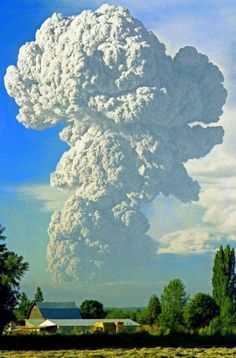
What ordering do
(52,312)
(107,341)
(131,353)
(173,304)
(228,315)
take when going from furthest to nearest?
(52,312) < (173,304) < (228,315) < (107,341) < (131,353)

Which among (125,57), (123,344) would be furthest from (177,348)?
(125,57)

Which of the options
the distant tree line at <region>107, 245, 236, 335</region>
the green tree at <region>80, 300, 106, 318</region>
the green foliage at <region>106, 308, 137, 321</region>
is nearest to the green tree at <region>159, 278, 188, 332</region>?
the distant tree line at <region>107, 245, 236, 335</region>

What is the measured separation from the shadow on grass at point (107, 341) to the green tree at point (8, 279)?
4.99 ft

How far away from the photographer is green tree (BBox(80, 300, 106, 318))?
375 feet

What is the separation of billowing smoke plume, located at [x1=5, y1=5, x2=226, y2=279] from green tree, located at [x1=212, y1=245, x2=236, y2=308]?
70.0ft

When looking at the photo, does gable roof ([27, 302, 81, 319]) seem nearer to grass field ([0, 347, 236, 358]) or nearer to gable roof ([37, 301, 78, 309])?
gable roof ([37, 301, 78, 309])

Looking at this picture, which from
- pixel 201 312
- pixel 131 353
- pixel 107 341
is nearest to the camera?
pixel 131 353

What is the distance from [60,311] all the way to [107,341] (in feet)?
160

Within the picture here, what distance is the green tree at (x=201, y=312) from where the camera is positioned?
283ft

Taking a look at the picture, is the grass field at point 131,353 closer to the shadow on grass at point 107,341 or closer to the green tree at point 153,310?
the shadow on grass at point 107,341

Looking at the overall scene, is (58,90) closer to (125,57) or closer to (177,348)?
(125,57)

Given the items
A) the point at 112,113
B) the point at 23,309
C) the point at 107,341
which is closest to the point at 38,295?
the point at 23,309

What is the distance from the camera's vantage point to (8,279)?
204 feet

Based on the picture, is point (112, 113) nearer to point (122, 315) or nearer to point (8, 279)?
point (122, 315)
